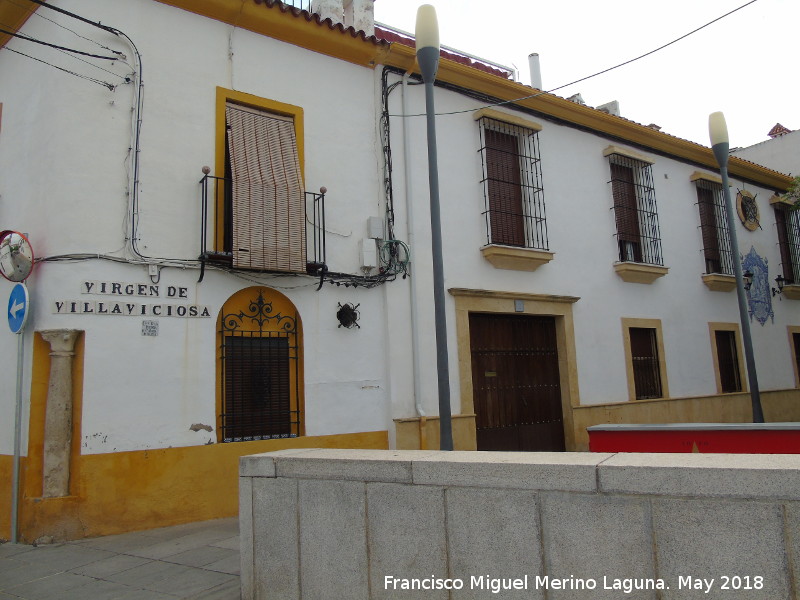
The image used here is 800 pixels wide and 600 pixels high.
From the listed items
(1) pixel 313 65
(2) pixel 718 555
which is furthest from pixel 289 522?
(1) pixel 313 65

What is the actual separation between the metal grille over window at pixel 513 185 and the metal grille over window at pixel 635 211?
218cm

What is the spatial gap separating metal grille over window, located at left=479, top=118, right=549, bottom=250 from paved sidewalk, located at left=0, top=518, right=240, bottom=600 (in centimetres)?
601

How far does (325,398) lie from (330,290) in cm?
134

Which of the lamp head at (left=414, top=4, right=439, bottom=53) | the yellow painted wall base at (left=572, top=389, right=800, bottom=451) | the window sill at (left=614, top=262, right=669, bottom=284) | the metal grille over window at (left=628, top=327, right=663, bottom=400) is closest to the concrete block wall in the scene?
the lamp head at (left=414, top=4, right=439, bottom=53)

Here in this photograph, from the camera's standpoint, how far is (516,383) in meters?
9.88

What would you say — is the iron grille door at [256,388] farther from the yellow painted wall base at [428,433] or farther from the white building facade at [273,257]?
the yellow painted wall base at [428,433]

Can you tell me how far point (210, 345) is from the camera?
6.89 m

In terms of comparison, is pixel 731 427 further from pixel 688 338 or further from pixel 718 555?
pixel 688 338

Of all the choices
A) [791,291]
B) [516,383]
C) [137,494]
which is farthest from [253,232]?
[791,291]

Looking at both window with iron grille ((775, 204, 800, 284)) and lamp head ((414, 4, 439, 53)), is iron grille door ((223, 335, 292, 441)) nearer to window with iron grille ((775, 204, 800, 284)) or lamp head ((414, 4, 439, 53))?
lamp head ((414, 4, 439, 53))

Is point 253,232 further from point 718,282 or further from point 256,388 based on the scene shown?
point 718,282

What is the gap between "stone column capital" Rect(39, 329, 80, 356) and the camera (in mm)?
6086

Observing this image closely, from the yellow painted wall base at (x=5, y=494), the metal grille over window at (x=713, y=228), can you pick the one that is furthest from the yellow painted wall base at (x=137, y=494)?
the metal grille over window at (x=713, y=228)

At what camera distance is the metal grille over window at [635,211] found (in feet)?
38.6
